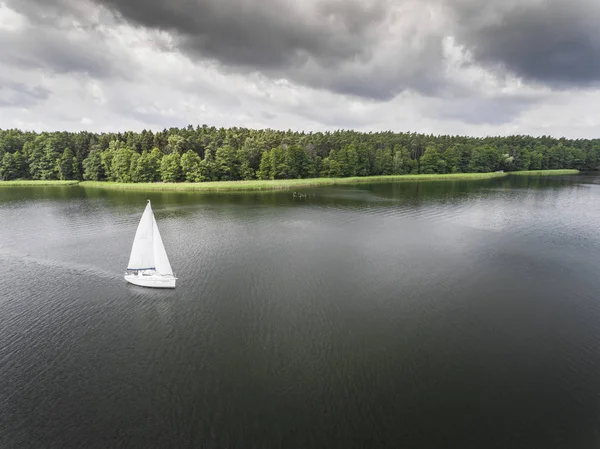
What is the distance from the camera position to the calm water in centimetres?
1487

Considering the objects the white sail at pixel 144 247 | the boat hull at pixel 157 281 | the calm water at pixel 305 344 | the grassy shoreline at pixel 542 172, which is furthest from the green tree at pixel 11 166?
the grassy shoreline at pixel 542 172

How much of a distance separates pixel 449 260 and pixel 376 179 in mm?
97614

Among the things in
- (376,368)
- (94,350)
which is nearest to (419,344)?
(376,368)

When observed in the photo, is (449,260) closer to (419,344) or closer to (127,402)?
(419,344)

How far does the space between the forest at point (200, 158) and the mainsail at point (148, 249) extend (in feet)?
281

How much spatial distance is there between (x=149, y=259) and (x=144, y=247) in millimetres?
1308

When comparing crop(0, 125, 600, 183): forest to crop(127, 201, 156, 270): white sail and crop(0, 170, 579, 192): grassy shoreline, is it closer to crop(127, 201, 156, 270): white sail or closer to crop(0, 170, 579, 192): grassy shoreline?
crop(0, 170, 579, 192): grassy shoreline

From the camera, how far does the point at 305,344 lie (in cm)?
2091

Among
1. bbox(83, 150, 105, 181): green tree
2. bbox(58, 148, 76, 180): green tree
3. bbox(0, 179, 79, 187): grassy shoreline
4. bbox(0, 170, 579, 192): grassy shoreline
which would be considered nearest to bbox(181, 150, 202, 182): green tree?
bbox(0, 170, 579, 192): grassy shoreline

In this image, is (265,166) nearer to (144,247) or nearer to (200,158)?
(200,158)

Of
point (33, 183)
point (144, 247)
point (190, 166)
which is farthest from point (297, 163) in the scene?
point (144, 247)

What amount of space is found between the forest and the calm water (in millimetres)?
74661

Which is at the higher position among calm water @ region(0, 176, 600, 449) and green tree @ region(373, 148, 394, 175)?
green tree @ region(373, 148, 394, 175)

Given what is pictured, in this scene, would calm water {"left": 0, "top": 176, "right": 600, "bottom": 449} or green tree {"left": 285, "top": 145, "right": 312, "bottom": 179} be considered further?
green tree {"left": 285, "top": 145, "right": 312, "bottom": 179}
